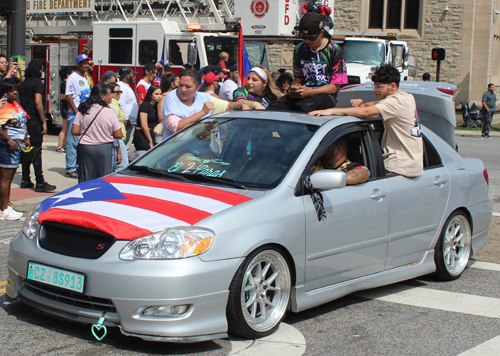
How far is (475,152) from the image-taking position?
17109 millimetres

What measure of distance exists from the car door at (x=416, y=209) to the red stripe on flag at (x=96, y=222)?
2.22 m

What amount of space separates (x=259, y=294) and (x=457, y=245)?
2631mm

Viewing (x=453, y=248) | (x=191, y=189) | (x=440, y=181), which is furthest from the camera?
(x=453, y=248)

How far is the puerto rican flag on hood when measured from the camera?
3956mm

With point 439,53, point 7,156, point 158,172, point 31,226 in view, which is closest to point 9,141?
point 7,156

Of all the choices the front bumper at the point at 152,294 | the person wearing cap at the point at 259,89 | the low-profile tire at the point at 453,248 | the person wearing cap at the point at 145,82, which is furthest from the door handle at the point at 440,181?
the person wearing cap at the point at 145,82

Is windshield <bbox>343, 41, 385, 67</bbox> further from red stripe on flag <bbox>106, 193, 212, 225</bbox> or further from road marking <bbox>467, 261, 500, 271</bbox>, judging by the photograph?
red stripe on flag <bbox>106, 193, 212, 225</bbox>

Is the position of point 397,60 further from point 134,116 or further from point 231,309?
point 231,309

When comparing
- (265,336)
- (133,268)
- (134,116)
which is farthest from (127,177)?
(134,116)

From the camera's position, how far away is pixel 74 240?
4070 millimetres

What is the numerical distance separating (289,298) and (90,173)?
4.41 meters

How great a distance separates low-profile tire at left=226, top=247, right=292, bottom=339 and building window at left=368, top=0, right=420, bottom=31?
90.7 ft

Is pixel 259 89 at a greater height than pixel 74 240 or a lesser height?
greater

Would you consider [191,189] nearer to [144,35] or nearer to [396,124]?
[396,124]
